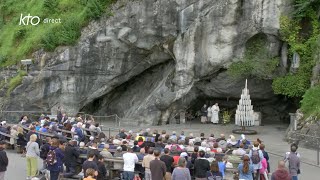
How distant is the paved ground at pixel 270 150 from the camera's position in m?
20.4

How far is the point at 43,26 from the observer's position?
116ft

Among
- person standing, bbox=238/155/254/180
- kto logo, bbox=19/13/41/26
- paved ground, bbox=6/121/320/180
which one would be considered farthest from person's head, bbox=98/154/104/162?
kto logo, bbox=19/13/41/26

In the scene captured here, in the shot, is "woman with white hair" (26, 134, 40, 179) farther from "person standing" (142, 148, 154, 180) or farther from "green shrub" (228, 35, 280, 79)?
"green shrub" (228, 35, 280, 79)

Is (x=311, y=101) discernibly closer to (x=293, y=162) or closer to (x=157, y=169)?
(x=293, y=162)

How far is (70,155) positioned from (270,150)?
11108mm

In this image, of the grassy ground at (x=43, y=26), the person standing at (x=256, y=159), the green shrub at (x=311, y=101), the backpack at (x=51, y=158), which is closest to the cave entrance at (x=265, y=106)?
the green shrub at (x=311, y=101)

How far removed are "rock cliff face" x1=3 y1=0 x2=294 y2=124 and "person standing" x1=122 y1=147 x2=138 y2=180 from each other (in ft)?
47.0

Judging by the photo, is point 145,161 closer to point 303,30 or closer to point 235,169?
point 235,169

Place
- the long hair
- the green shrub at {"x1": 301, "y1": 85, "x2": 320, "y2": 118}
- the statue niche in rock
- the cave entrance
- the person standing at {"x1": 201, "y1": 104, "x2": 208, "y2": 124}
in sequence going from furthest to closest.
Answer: the cave entrance < the person standing at {"x1": 201, "y1": 104, "x2": 208, "y2": 124} < the statue niche in rock < the green shrub at {"x1": 301, "y1": 85, "x2": 320, "y2": 118} < the long hair

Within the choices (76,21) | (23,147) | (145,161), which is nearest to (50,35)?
(76,21)

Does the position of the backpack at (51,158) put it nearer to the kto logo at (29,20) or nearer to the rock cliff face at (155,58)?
the rock cliff face at (155,58)

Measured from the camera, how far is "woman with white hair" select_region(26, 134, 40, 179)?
18453mm

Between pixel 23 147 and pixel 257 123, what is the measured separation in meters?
14.6

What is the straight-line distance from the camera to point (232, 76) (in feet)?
101
